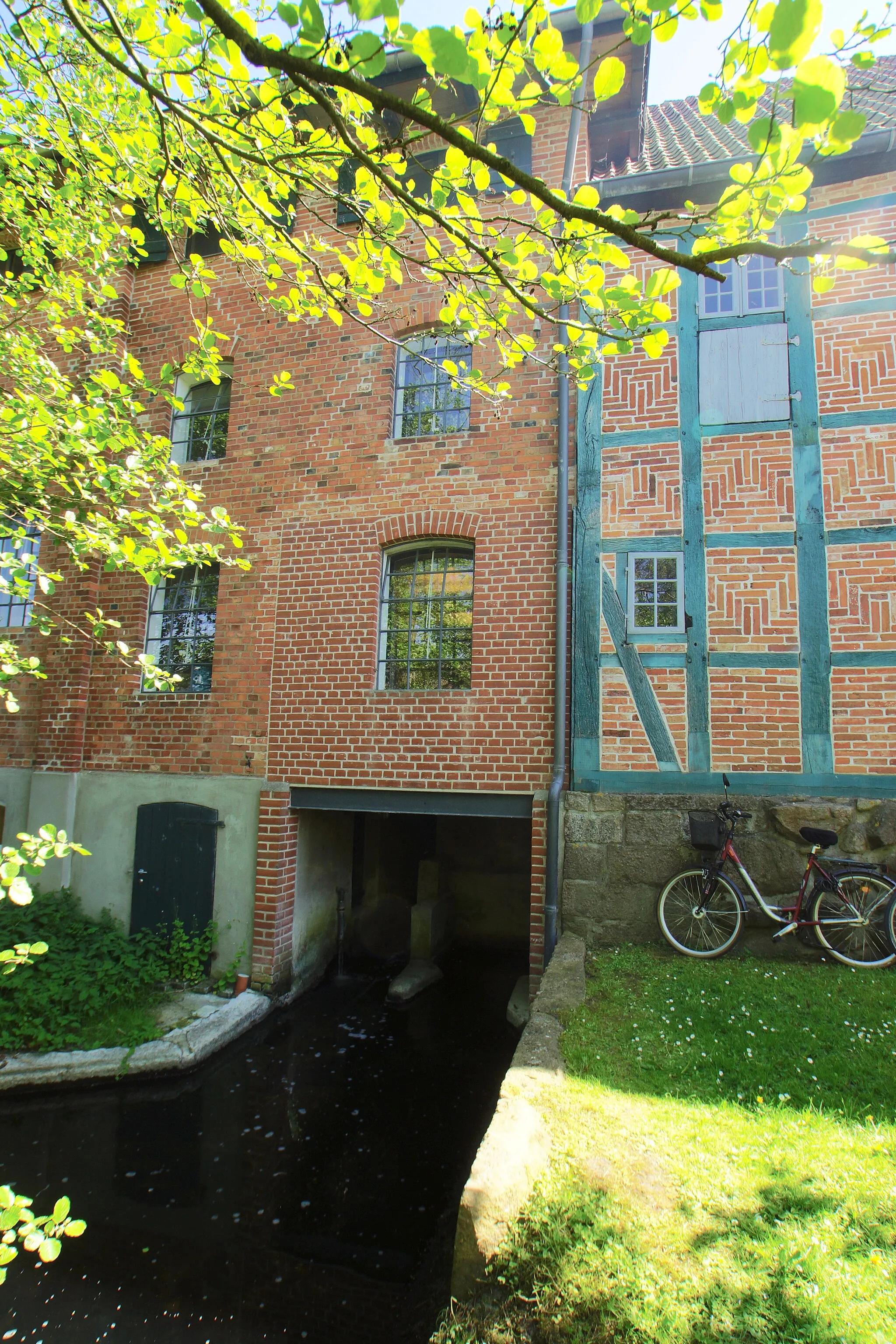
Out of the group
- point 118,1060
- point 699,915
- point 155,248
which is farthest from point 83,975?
point 155,248

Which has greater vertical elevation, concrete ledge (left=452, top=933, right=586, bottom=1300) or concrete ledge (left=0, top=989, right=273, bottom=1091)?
concrete ledge (left=452, top=933, right=586, bottom=1300)

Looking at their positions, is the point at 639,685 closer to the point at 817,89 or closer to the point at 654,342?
the point at 654,342

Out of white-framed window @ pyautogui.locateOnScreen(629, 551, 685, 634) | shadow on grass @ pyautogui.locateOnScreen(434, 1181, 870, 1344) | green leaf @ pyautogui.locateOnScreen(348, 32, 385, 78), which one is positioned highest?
green leaf @ pyautogui.locateOnScreen(348, 32, 385, 78)

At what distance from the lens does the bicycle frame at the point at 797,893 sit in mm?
4859

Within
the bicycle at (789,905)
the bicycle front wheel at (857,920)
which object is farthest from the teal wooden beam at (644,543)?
the bicycle front wheel at (857,920)

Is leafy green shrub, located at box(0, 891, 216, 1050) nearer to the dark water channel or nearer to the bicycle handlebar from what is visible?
the dark water channel

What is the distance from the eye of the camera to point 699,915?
5.15 metres

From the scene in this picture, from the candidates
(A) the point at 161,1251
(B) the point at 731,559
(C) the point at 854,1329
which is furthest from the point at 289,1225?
(B) the point at 731,559

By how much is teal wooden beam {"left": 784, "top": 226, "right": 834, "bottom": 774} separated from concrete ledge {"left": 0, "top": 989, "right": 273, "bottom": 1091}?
5.44m

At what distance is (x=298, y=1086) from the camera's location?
17.3 feet

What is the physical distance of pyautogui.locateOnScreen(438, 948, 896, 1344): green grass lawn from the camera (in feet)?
6.73

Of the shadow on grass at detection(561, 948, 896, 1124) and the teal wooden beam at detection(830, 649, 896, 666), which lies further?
the teal wooden beam at detection(830, 649, 896, 666)

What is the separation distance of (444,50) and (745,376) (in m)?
4.74

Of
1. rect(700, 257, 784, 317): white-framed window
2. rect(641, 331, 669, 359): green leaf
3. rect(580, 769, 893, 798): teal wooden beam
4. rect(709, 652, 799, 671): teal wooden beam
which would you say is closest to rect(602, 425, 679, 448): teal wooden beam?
rect(700, 257, 784, 317): white-framed window
